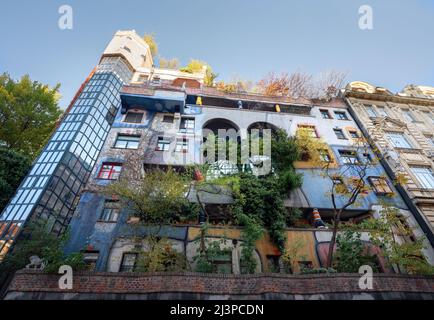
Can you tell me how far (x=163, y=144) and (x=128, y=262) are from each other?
8960 mm

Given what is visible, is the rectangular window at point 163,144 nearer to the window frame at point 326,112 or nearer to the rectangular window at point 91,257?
the rectangular window at point 91,257

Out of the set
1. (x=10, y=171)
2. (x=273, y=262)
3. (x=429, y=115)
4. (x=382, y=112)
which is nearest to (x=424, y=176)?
(x=382, y=112)

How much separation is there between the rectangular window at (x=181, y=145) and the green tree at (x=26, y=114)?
11610 millimetres

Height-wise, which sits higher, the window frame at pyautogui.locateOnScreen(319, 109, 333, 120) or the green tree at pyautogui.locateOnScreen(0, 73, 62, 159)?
the window frame at pyautogui.locateOnScreen(319, 109, 333, 120)

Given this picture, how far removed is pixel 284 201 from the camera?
15062mm

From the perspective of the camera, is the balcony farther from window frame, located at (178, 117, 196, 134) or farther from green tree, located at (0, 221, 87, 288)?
green tree, located at (0, 221, 87, 288)

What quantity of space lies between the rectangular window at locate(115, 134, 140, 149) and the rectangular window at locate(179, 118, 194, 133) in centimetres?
365

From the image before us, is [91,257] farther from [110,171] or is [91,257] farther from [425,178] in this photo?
[425,178]

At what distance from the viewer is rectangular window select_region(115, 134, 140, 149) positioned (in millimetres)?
17641

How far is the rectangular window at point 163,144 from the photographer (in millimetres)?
17797

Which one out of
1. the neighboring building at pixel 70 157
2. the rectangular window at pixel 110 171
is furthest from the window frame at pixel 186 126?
the neighboring building at pixel 70 157

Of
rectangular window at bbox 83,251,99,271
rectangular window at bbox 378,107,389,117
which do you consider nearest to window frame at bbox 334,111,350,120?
rectangular window at bbox 378,107,389,117
